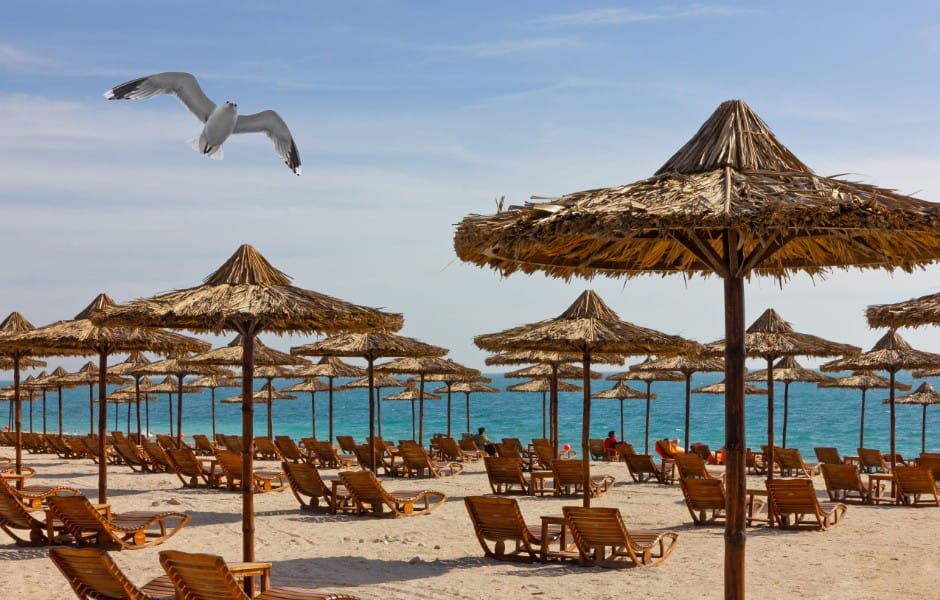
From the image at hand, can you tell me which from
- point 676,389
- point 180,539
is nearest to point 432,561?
point 180,539

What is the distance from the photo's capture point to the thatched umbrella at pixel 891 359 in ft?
57.6

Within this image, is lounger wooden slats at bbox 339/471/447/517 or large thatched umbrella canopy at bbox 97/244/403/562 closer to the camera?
large thatched umbrella canopy at bbox 97/244/403/562

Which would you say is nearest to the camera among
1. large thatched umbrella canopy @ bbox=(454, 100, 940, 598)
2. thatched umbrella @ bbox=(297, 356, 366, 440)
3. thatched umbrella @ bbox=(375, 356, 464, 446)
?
large thatched umbrella canopy @ bbox=(454, 100, 940, 598)

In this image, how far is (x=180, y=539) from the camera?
10039 millimetres

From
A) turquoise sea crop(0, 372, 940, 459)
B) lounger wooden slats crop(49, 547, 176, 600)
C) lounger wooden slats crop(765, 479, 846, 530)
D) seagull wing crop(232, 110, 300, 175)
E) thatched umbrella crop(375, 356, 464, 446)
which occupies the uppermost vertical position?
seagull wing crop(232, 110, 300, 175)

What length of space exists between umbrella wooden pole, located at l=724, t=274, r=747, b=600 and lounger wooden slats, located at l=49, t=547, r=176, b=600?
3303 mm

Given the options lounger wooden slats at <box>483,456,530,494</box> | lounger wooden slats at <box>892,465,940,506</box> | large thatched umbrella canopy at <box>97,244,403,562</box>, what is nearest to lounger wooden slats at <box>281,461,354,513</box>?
lounger wooden slats at <box>483,456,530,494</box>

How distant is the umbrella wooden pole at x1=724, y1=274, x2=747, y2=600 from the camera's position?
5.26m

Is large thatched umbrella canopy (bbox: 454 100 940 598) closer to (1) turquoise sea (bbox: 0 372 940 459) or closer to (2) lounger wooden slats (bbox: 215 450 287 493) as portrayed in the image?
(2) lounger wooden slats (bbox: 215 450 287 493)

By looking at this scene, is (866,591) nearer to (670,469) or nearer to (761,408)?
(670,469)

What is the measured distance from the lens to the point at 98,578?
6172 millimetres

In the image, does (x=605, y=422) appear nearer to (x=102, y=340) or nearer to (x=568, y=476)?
(x=568, y=476)

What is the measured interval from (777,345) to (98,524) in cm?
994

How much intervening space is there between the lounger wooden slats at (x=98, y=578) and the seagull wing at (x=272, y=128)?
17.6ft
